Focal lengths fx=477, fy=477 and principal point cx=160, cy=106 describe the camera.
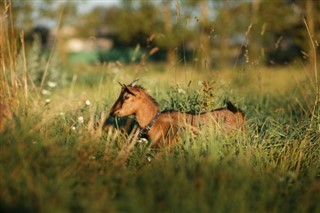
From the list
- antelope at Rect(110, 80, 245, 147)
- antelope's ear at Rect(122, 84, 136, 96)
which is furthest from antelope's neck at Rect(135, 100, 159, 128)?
antelope's ear at Rect(122, 84, 136, 96)

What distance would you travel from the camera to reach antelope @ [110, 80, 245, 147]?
566 cm

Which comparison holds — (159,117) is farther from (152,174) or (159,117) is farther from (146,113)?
(152,174)

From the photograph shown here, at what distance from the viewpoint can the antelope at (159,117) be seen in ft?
18.6

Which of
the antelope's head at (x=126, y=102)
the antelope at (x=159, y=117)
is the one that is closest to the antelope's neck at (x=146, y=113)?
the antelope at (x=159, y=117)

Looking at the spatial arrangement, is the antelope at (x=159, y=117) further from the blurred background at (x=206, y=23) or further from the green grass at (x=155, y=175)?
the blurred background at (x=206, y=23)

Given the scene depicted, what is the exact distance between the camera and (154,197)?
3.85 m

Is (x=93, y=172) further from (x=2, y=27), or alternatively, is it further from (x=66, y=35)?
(x=66, y=35)

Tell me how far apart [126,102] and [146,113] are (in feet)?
1.09

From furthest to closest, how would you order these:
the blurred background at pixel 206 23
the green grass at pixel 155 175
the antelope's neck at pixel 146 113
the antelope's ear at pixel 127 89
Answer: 1. the blurred background at pixel 206 23
2. the antelope's neck at pixel 146 113
3. the antelope's ear at pixel 127 89
4. the green grass at pixel 155 175

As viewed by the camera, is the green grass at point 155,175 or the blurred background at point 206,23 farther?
the blurred background at point 206,23

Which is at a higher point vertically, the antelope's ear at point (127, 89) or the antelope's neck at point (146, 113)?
the antelope's ear at point (127, 89)

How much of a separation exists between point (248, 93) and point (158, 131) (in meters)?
3.73

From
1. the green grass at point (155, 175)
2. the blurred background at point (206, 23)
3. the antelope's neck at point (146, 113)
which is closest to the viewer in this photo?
the green grass at point (155, 175)

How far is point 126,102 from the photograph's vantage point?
568 cm
